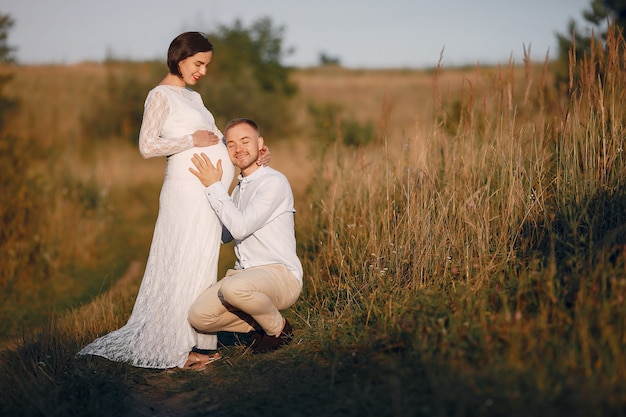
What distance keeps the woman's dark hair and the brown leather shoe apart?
210 centimetres

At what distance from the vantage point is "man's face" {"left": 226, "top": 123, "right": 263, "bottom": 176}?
5.05 metres

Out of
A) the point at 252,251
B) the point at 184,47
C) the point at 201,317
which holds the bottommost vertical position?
the point at 201,317

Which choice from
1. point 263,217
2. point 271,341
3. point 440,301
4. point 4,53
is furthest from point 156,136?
point 4,53

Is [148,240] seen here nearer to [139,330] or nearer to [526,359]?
[139,330]

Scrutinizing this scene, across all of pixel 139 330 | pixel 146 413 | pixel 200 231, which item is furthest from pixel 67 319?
pixel 146 413

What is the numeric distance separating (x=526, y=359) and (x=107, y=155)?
16.8m

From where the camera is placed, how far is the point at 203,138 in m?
5.02

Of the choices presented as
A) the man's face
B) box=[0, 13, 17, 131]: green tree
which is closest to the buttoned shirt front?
the man's face

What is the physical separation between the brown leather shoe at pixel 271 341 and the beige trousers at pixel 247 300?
0.05m

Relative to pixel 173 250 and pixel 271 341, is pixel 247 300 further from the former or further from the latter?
pixel 173 250

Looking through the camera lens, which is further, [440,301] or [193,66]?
[193,66]

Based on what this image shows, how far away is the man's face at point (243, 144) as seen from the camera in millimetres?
5047

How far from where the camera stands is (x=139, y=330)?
16.3ft

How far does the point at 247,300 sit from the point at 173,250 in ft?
2.40
